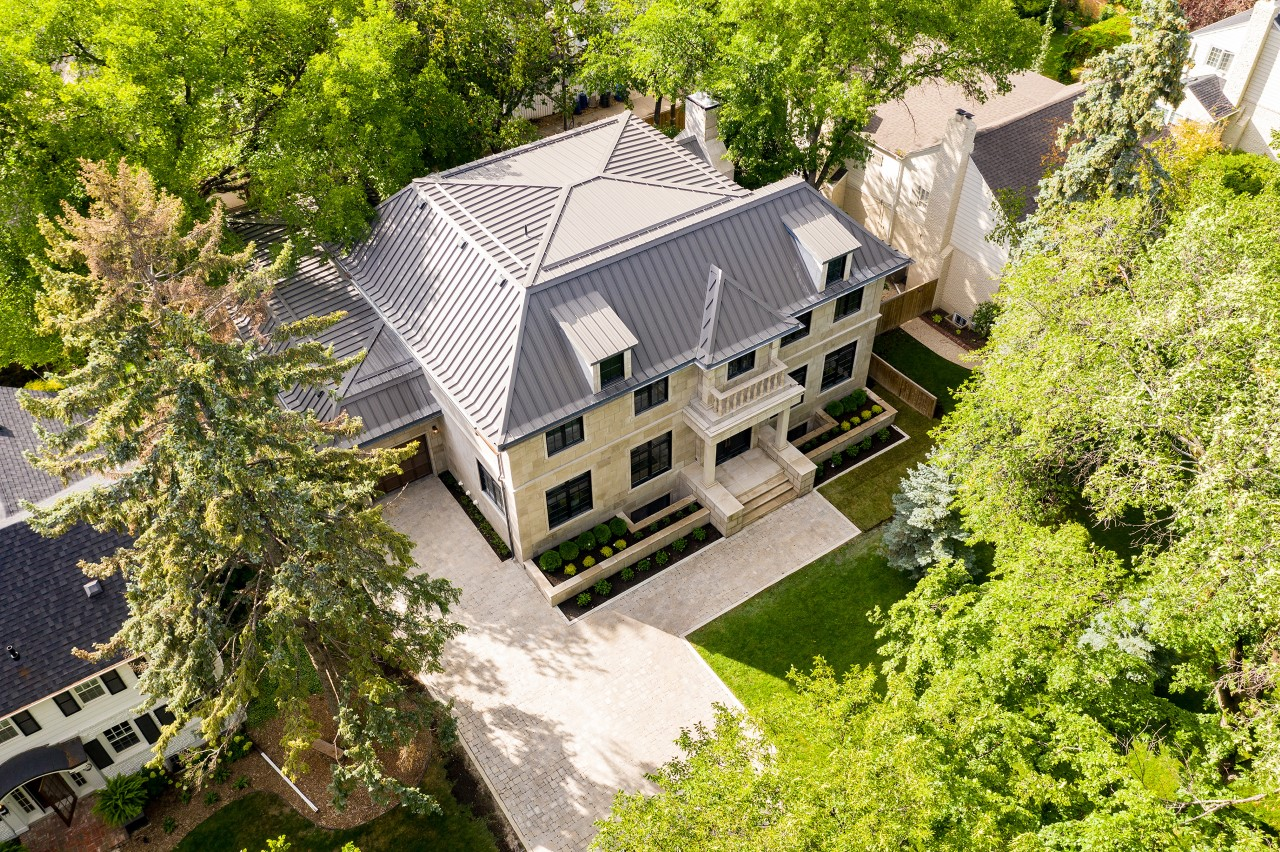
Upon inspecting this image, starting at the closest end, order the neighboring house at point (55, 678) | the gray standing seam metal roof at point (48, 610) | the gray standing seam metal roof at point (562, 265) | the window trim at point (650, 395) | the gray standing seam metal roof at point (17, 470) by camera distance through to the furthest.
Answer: the gray standing seam metal roof at point (48, 610)
the neighboring house at point (55, 678)
the gray standing seam metal roof at point (17, 470)
the gray standing seam metal roof at point (562, 265)
the window trim at point (650, 395)

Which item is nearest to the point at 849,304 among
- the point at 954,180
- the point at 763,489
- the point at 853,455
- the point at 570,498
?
the point at 853,455

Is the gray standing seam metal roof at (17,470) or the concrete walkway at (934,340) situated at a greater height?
the gray standing seam metal roof at (17,470)

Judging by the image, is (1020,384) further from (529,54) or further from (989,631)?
(529,54)

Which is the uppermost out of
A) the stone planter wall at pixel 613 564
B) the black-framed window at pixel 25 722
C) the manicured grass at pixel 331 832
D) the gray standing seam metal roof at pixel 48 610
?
the gray standing seam metal roof at pixel 48 610

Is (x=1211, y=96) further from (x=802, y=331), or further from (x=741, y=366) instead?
(x=741, y=366)

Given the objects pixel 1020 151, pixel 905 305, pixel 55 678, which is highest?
pixel 1020 151

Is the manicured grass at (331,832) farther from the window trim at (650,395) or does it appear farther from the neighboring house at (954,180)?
the neighboring house at (954,180)

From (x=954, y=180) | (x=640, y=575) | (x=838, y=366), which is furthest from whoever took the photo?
(x=954, y=180)

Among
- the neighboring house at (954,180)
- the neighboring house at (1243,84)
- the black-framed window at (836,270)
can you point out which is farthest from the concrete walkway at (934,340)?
the neighboring house at (1243,84)
